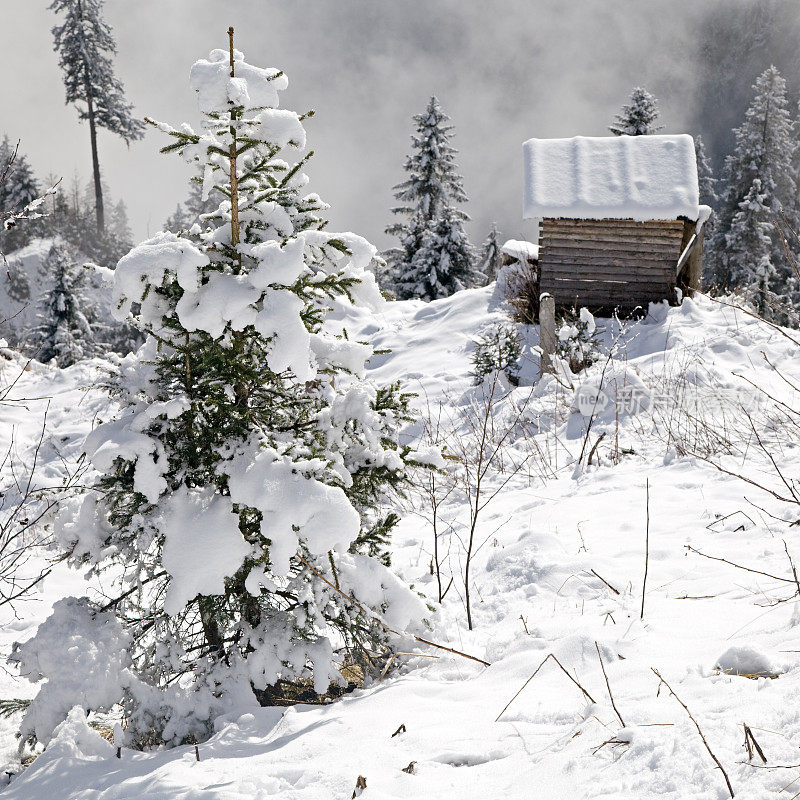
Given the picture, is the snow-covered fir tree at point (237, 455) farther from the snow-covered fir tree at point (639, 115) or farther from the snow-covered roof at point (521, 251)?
the snow-covered fir tree at point (639, 115)

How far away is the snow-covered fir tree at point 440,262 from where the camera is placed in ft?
88.9

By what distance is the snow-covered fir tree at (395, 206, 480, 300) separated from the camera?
27.1 meters

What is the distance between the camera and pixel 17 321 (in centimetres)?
2820

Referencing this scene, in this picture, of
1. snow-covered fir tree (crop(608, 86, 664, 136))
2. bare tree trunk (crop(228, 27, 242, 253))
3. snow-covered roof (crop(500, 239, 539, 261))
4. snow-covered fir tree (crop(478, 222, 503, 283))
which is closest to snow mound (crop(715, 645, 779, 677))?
bare tree trunk (crop(228, 27, 242, 253))

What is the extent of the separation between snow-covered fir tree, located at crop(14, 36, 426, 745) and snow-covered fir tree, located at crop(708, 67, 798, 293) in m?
33.8

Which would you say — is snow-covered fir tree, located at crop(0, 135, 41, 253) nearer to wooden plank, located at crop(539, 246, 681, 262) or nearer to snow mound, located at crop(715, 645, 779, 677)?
wooden plank, located at crop(539, 246, 681, 262)

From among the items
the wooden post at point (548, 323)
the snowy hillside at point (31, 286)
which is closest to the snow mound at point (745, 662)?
the wooden post at point (548, 323)

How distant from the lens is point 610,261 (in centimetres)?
1366

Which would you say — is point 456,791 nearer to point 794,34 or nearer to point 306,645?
point 306,645

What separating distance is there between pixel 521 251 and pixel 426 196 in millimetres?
16110

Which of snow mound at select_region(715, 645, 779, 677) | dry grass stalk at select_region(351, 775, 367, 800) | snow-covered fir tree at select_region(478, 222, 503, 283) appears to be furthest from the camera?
snow-covered fir tree at select_region(478, 222, 503, 283)

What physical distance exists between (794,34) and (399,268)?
63738 mm

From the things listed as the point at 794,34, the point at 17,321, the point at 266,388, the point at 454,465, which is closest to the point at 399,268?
the point at 17,321

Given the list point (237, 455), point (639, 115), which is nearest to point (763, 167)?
point (639, 115)
